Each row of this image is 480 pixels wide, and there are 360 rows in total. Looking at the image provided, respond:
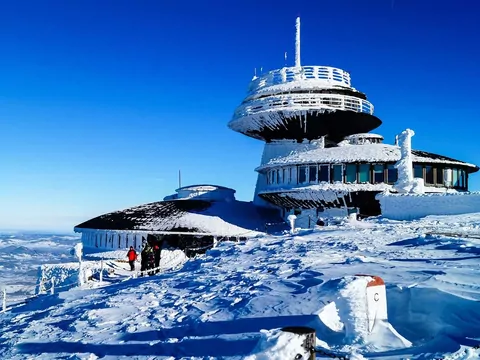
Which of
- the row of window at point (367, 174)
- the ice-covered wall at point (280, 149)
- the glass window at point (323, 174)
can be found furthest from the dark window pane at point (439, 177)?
the ice-covered wall at point (280, 149)

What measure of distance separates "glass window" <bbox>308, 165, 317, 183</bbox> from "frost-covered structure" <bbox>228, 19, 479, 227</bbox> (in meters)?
0.07

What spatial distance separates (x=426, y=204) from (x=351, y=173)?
931cm

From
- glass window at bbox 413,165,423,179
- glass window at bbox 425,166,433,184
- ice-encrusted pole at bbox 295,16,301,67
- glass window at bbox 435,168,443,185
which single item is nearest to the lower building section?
glass window at bbox 413,165,423,179

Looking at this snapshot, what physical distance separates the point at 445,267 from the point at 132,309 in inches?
262

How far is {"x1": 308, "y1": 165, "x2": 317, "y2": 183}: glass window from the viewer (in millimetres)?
32134

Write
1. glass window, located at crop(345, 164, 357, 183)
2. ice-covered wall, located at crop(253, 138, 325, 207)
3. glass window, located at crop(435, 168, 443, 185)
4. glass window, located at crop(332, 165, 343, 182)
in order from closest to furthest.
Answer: glass window, located at crop(345, 164, 357, 183) → glass window, located at crop(332, 165, 343, 182) → glass window, located at crop(435, 168, 443, 185) → ice-covered wall, located at crop(253, 138, 325, 207)

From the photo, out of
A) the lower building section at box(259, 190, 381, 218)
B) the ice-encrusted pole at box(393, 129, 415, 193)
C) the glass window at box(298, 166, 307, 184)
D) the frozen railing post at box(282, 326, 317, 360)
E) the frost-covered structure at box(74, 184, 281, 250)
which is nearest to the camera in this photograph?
the frozen railing post at box(282, 326, 317, 360)

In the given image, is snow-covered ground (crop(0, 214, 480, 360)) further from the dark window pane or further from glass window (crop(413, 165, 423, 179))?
the dark window pane

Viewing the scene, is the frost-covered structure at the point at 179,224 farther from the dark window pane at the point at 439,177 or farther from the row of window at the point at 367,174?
the dark window pane at the point at 439,177

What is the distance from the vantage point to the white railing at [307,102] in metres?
34.9

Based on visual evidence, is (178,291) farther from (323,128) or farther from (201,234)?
(323,128)

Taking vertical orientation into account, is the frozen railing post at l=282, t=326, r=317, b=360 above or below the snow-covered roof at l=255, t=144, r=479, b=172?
below

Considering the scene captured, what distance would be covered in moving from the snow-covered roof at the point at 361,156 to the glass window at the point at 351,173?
0.59m

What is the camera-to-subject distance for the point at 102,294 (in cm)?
1388
